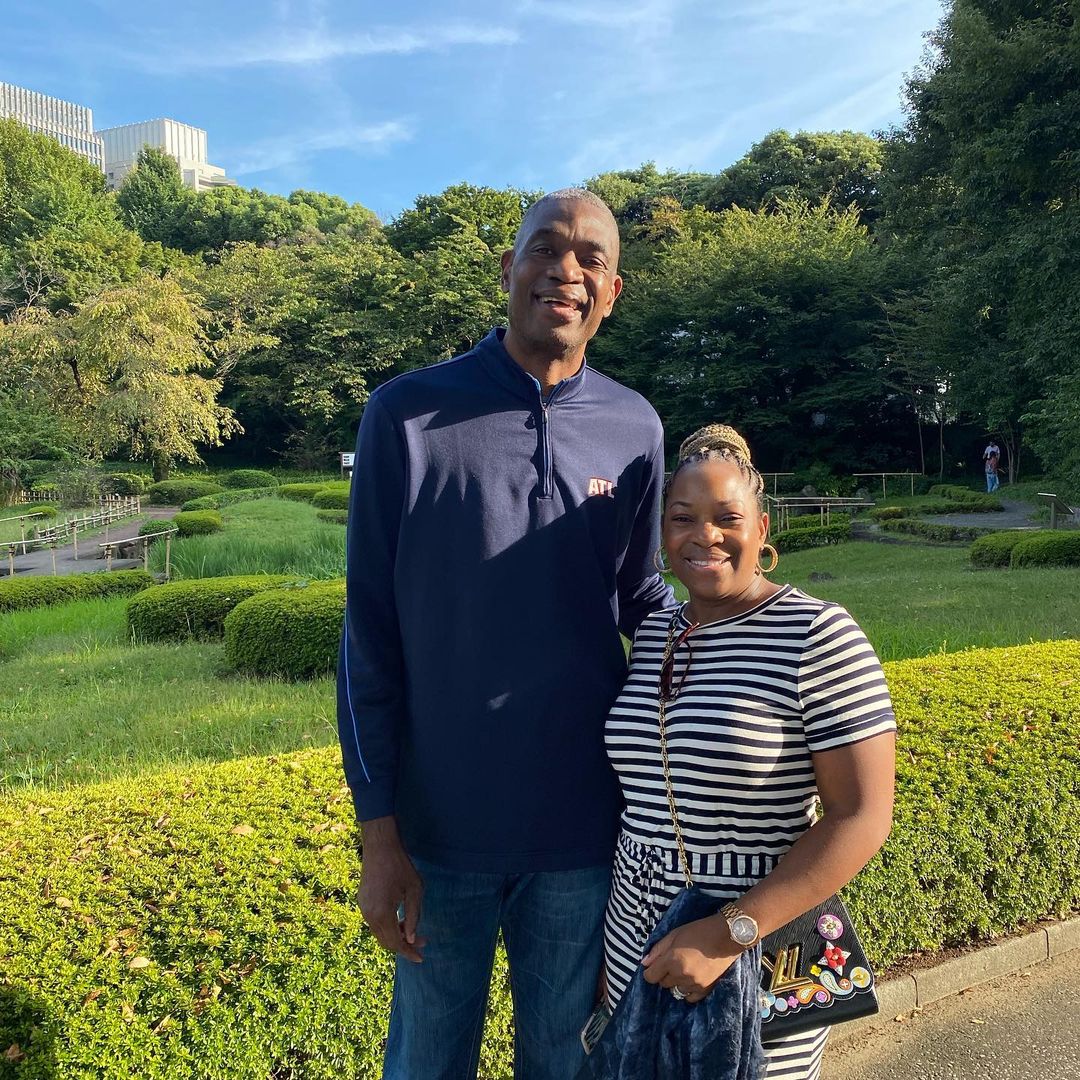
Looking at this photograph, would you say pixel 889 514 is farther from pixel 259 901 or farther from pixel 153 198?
pixel 153 198

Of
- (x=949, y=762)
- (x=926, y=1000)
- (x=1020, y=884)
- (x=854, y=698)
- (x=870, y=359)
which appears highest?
(x=870, y=359)

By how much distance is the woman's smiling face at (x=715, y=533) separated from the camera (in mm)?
1559

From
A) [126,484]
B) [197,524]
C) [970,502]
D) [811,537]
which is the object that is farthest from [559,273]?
[126,484]

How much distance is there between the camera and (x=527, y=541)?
1.63 metres

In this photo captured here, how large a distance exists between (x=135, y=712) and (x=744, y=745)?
16.3ft

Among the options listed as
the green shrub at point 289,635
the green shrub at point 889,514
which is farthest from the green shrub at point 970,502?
the green shrub at point 289,635

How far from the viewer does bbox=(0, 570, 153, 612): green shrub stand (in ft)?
38.5

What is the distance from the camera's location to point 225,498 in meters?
25.7

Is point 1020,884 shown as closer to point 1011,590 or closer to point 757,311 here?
point 1011,590

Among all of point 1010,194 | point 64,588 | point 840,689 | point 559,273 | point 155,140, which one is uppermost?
point 155,140

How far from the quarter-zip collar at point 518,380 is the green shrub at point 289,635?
507 cm

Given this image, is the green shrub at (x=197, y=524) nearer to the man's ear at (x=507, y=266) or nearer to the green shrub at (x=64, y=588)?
the green shrub at (x=64, y=588)

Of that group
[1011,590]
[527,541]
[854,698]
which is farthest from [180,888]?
[1011,590]

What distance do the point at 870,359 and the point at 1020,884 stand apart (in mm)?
26833
